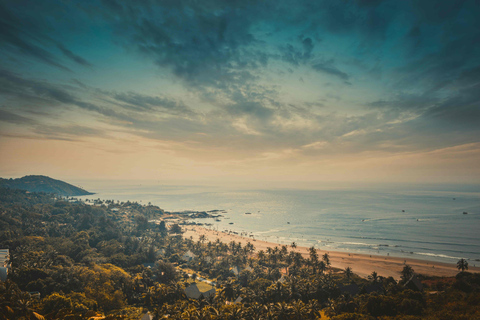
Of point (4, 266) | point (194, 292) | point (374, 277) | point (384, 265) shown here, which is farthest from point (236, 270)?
point (4, 266)

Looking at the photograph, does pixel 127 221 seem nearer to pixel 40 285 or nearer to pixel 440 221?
pixel 40 285

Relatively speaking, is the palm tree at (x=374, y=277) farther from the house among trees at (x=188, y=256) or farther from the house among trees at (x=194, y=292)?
the house among trees at (x=188, y=256)

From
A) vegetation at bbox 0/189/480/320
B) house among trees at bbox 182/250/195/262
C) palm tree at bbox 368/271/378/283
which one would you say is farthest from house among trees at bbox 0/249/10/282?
palm tree at bbox 368/271/378/283

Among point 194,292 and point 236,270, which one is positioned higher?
point 194,292

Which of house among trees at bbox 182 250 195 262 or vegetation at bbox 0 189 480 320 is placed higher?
vegetation at bbox 0 189 480 320

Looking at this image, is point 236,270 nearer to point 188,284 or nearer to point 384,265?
point 188,284

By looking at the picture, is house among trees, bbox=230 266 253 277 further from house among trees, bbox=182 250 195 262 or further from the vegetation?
house among trees, bbox=182 250 195 262

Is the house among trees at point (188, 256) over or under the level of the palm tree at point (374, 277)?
under

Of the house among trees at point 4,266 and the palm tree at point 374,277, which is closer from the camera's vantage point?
the house among trees at point 4,266

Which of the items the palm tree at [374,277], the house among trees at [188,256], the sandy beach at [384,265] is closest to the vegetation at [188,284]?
the palm tree at [374,277]
